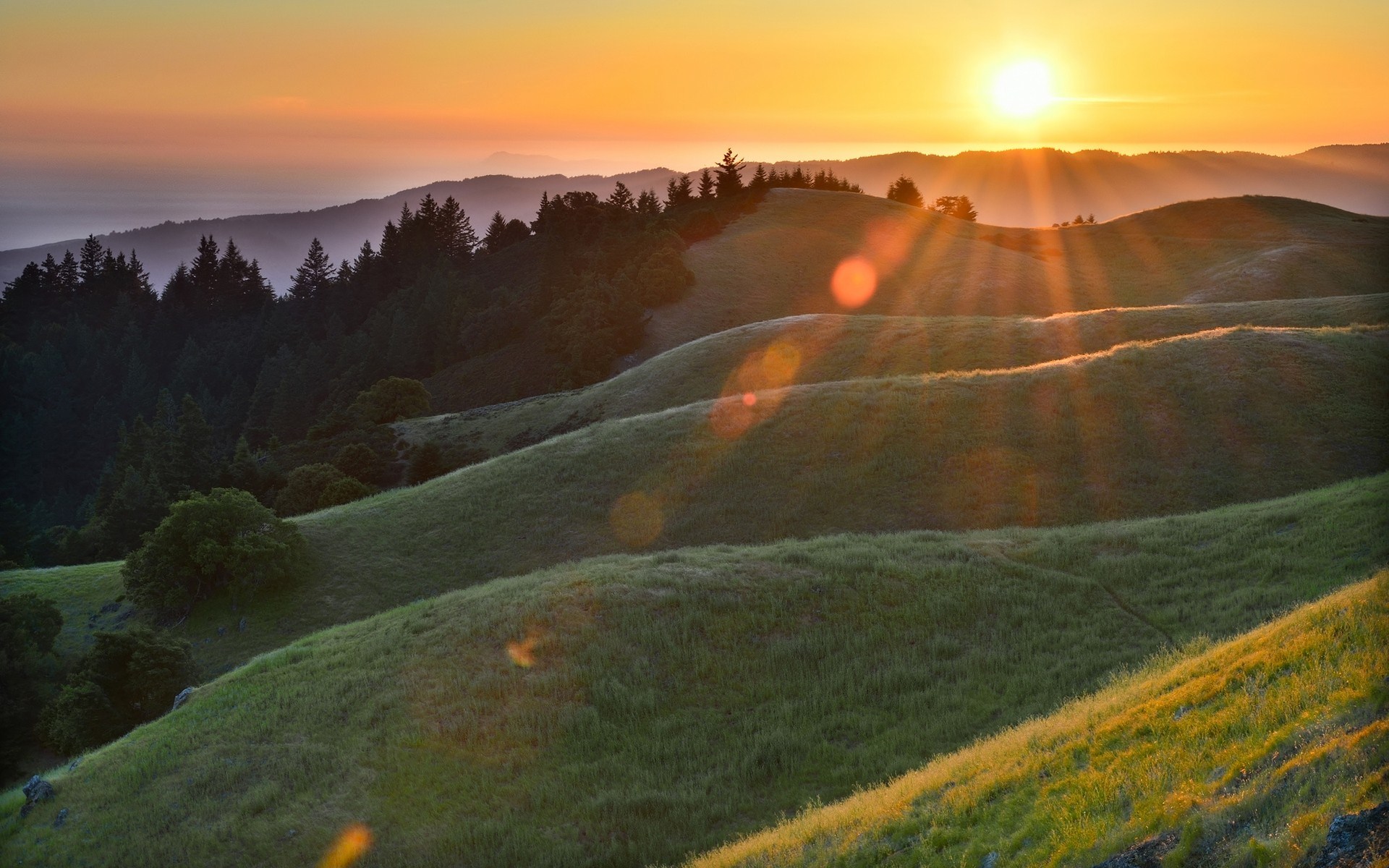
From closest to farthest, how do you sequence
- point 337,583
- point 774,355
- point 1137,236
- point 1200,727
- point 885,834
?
point 1200,727 < point 885,834 < point 337,583 < point 774,355 < point 1137,236

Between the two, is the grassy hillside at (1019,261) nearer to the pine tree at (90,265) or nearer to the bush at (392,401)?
the bush at (392,401)

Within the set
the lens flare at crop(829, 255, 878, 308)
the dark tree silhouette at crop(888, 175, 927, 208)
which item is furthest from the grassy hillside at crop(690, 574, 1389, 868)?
the dark tree silhouette at crop(888, 175, 927, 208)

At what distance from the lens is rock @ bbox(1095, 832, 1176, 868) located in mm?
7926

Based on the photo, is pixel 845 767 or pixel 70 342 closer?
pixel 845 767

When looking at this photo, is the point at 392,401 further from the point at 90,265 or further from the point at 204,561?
the point at 90,265

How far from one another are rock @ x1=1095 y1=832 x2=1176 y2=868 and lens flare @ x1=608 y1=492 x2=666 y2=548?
29512 mm

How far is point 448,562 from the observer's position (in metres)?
38.1

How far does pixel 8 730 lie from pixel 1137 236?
123 meters

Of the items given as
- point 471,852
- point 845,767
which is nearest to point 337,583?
point 471,852

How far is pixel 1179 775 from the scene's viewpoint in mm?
9234

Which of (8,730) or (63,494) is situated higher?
(8,730)

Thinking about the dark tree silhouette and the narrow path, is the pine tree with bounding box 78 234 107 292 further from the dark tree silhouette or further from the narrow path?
the narrow path

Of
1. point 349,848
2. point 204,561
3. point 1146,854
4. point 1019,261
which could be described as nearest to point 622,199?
point 1019,261

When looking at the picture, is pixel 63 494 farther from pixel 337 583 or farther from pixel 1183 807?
pixel 1183 807
